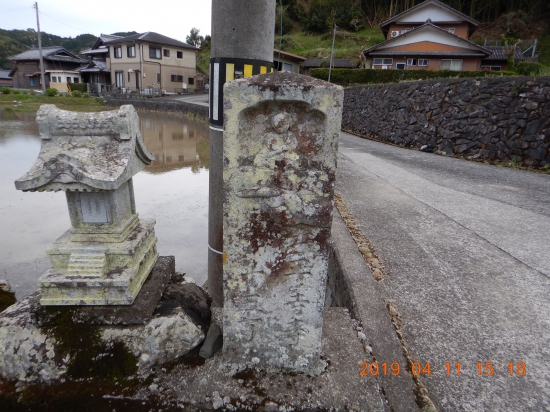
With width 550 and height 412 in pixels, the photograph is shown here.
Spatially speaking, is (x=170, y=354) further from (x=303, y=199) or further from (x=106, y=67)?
(x=106, y=67)

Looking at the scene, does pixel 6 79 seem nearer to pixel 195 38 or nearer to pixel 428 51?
pixel 195 38

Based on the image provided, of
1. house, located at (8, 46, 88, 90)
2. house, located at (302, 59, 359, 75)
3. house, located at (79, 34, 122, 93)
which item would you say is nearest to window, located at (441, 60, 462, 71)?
house, located at (302, 59, 359, 75)

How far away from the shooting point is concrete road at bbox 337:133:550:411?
6.65 ft

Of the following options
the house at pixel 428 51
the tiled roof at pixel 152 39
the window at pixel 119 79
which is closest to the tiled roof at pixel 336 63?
the house at pixel 428 51

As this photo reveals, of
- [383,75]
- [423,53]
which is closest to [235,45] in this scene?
[383,75]

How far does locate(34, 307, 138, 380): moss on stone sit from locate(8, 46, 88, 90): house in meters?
47.3

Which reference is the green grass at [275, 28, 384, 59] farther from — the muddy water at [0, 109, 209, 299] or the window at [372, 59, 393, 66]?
the muddy water at [0, 109, 209, 299]

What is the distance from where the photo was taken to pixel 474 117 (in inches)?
364

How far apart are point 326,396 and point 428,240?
106 inches

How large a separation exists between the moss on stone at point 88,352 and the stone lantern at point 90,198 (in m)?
0.13

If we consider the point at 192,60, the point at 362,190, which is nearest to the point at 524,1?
the point at 192,60

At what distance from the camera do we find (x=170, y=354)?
186 cm

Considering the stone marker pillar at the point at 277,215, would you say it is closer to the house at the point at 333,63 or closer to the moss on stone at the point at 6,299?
the moss on stone at the point at 6,299
